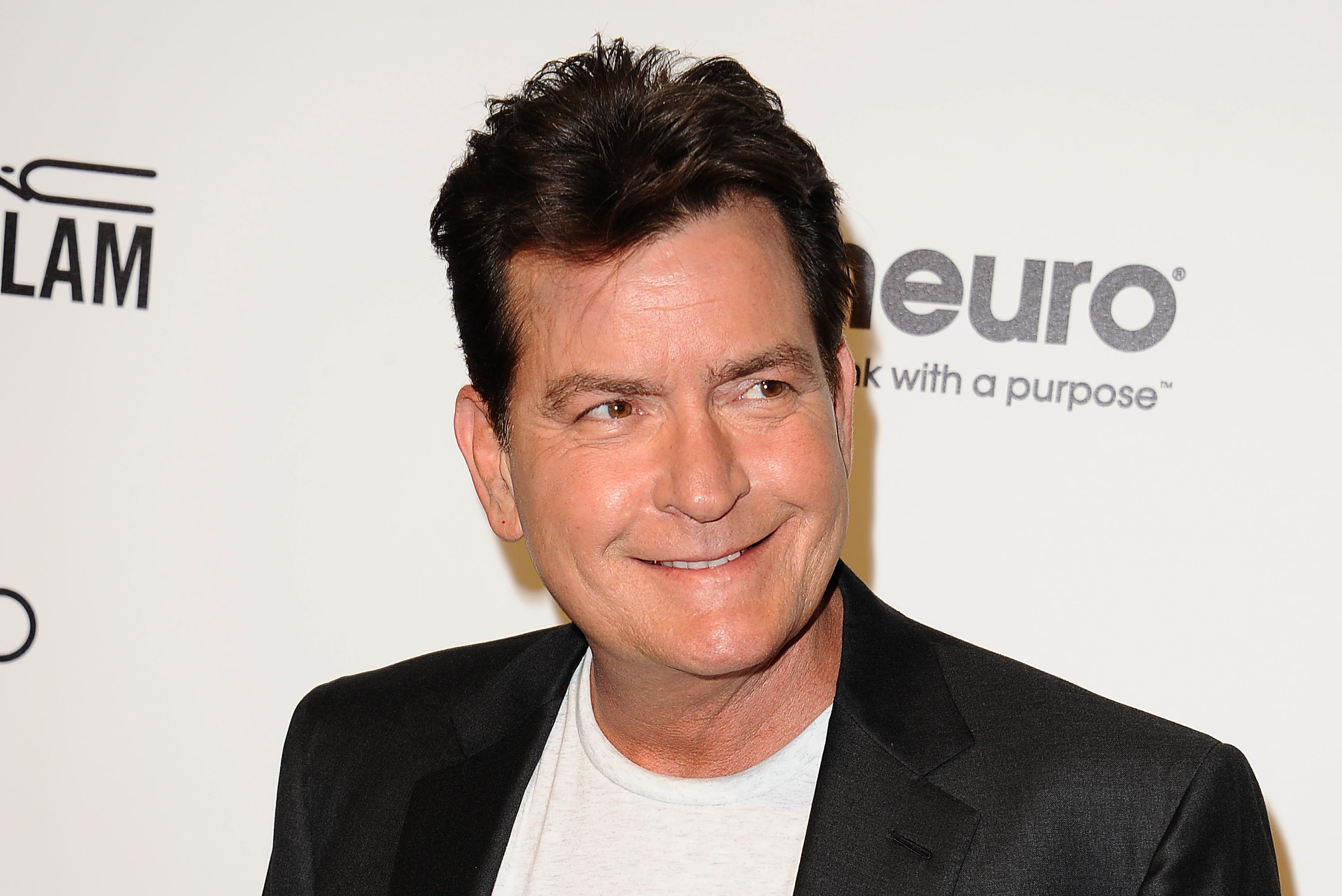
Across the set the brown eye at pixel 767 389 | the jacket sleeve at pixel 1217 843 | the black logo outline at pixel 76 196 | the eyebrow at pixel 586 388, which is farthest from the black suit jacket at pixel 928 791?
the black logo outline at pixel 76 196

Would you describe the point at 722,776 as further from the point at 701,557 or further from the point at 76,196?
the point at 76,196

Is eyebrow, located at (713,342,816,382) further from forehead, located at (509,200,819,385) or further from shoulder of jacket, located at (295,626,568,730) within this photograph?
shoulder of jacket, located at (295,626,568,730)

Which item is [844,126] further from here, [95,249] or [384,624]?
[95,249]

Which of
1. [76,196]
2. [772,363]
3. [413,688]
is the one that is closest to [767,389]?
[772,363]

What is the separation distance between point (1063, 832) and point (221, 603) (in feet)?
6.19

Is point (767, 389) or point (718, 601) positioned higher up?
point (767, 389)

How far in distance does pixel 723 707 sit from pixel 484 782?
410 mm

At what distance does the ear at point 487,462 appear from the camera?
192cm

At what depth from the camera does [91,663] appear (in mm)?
2768

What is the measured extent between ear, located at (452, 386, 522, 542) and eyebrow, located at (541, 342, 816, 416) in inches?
9.8

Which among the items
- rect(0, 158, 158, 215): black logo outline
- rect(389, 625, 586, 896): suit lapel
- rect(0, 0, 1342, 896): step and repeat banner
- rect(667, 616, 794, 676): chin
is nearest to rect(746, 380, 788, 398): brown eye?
rect(667, 616, 794, 676): chin

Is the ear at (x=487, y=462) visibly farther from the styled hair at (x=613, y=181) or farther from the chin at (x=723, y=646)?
the chin at (x=723, y=646)

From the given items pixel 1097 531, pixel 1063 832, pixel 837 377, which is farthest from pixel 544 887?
pixel 1097 531

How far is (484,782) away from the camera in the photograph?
190 cm
